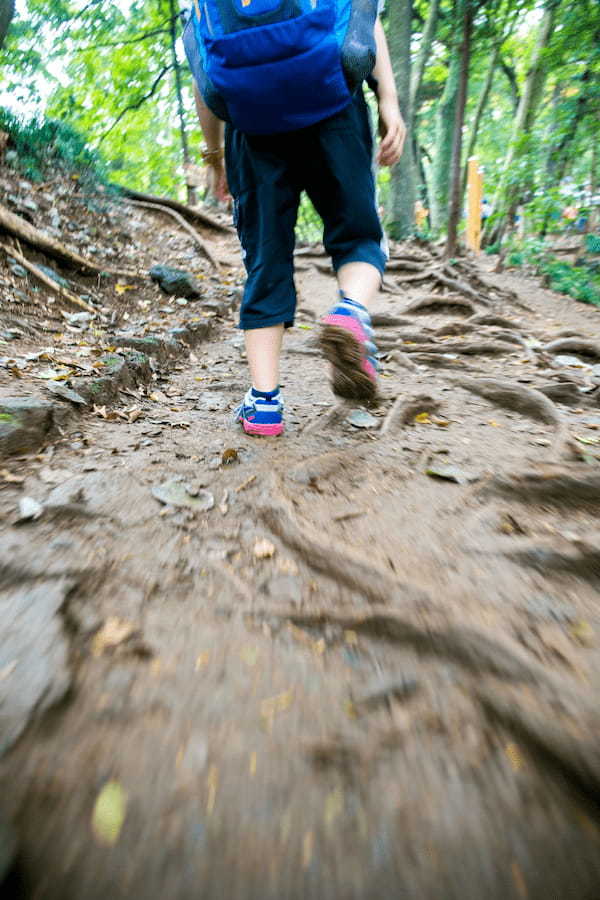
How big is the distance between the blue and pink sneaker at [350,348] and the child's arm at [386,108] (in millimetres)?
574

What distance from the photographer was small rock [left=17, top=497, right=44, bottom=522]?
119 centimetres

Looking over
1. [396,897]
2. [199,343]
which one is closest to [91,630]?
[396,897]

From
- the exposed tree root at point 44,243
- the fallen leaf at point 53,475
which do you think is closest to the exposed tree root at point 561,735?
the fallen leaf at point 53,475

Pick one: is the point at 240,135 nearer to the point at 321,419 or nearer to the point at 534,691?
the point at 321,419

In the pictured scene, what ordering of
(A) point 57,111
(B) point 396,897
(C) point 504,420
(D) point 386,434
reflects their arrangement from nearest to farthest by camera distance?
(B) point 396,897, (D) point 386,434, (C) point 504,420, (A) point 57,111

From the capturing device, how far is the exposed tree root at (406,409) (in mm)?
1957

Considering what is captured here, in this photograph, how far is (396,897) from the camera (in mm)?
534

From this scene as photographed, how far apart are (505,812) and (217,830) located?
0.37 metres

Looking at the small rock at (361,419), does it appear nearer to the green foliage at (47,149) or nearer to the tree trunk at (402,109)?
the green foliage at (47,149)

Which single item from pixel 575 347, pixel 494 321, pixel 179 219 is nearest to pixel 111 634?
pixel 575 347

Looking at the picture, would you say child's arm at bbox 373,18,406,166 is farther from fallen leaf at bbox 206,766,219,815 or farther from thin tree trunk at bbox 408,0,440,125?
thin tree trunk at bbox 408,0,440,125

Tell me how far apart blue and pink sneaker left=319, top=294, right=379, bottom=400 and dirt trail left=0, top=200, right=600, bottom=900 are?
0.26 metres

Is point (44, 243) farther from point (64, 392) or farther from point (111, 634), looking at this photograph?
point (111, 634)

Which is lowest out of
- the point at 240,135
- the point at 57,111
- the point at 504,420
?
the point at 504,420
